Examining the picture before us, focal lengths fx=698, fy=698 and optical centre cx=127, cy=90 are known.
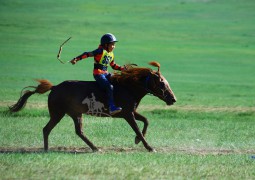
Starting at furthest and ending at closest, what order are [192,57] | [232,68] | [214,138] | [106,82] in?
[192,57] < [232,68] < [214,138] < [106,82]

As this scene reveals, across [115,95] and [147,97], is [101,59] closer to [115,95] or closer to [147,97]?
[115,95]

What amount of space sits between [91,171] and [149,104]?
47.1ft

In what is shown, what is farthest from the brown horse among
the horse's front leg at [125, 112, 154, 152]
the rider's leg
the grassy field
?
the grassy field

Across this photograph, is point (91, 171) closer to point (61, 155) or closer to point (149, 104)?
point (61, 155)

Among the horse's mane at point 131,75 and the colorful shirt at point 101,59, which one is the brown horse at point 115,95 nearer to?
the horse's mane at point 131,75

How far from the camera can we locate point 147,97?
2772 cm

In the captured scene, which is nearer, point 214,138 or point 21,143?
point 21,143

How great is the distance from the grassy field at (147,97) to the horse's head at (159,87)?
97cm

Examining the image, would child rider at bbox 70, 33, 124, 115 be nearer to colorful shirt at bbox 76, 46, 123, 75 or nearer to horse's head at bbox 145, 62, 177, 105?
colorful shirt at bbox 76, 46, 123, 75

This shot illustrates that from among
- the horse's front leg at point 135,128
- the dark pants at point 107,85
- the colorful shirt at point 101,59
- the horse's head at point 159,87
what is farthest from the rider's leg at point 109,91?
the horse's head at point 159,87

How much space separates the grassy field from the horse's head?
970mm

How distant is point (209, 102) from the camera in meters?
25.3

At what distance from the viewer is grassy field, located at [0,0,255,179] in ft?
34.5

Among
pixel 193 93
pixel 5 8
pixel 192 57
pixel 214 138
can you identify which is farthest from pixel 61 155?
pixel 5 8
